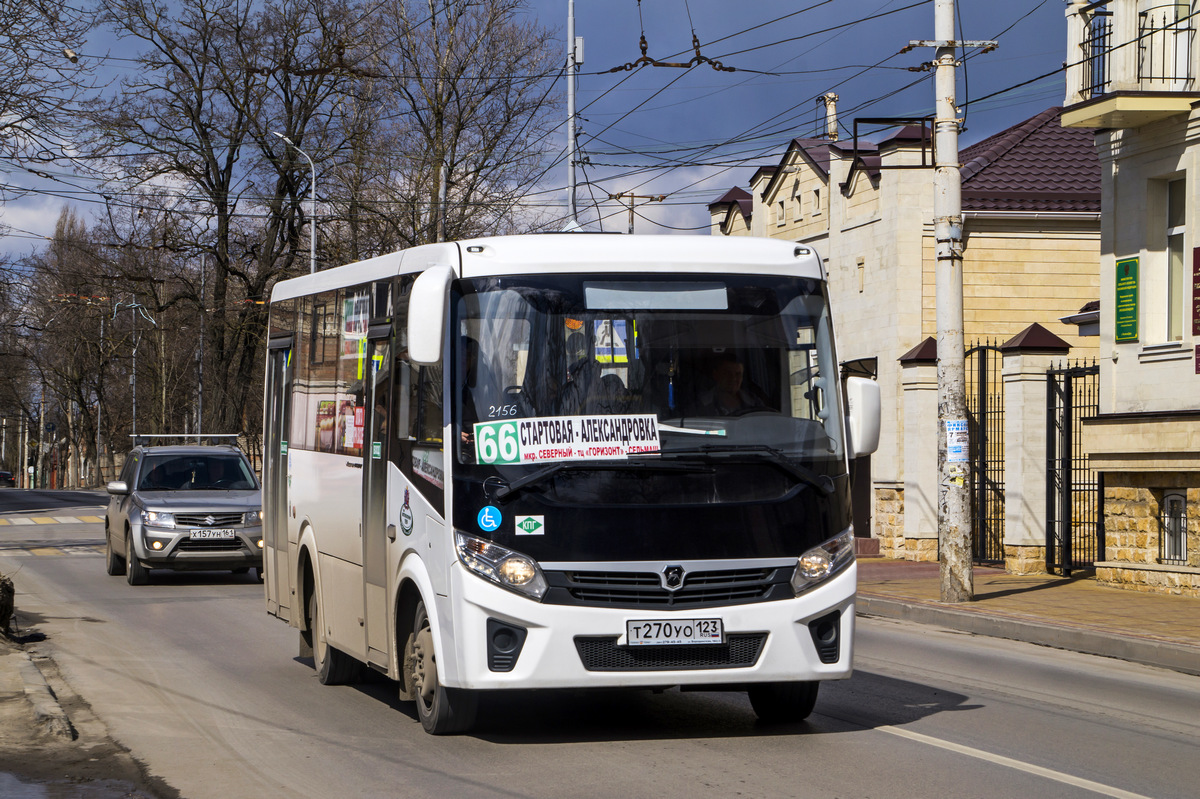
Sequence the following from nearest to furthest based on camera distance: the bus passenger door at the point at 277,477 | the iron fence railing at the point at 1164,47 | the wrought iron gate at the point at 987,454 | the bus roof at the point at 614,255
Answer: the bus roof at the point at 614,255 → the bus passenger door at the point at 277,477 → the iron fence railing at the point at 1164,47 → the wrought iron gate at the point at 987,454

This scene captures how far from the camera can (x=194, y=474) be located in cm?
1998

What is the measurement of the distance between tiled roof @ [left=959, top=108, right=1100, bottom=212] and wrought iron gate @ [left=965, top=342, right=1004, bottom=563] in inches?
169

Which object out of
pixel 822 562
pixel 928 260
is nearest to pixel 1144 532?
pixel 928 260

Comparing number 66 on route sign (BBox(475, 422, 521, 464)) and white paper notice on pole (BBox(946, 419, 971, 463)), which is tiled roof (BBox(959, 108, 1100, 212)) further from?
number 66 on route sign (BBox(475, 422, 521, 464))

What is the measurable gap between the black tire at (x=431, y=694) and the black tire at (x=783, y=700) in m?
1.58

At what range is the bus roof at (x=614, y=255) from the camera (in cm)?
797

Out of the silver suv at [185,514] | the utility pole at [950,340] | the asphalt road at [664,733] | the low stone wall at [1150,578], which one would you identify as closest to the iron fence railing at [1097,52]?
the utility pole at [950,340]

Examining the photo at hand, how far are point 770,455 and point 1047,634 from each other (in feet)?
24.6

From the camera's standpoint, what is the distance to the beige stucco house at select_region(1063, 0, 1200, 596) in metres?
18.2

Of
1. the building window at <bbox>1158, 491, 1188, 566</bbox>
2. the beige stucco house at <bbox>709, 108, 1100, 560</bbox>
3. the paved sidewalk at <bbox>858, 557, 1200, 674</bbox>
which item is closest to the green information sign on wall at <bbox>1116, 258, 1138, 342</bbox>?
the building window at <bbox>1158, 491, 1188, 566</bbox>

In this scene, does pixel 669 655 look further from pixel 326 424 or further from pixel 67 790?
pixel 326 424

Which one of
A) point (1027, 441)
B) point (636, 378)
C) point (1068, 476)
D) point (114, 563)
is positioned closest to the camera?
point (636, 378)

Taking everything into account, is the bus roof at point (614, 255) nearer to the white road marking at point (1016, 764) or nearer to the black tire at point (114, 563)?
the white road marking at point (1016, 764)

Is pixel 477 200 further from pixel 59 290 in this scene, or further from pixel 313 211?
pixel 59 290
